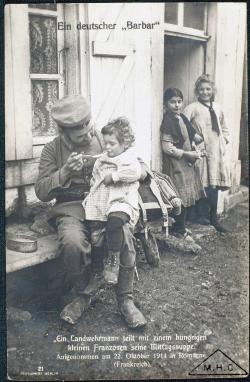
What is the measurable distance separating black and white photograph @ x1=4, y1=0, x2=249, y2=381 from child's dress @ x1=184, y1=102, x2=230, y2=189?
0.10 feet

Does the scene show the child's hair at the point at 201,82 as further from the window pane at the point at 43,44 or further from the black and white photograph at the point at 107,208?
the window pane at the point at 43,44

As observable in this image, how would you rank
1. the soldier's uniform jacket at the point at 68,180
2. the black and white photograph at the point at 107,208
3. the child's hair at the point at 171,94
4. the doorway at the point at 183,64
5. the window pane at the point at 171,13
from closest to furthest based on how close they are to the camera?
the black and white photograph at the point at 107,208 → the soldier's uniform jacket at the point at 68,180 → the window pane at the point at 171,13 → the child's hair at the point at 171,94 → the doorway at the point at 183,64

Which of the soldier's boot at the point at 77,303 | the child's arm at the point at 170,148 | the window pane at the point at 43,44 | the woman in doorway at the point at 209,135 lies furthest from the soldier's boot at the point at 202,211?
the window pane at the point at 43,44

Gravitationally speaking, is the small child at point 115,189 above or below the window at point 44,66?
below

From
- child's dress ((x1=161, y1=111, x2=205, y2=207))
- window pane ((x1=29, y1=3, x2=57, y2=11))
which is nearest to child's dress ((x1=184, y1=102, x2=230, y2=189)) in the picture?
child's dress ((x1=161, y1=111, x2=205, y2=207))

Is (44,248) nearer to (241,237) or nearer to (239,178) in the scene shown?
(241,237)

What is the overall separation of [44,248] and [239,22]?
61.9 inches

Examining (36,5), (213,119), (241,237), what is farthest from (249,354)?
(36,5)

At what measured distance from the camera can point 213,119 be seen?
8.21 feet

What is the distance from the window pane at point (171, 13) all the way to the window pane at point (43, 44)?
0.66 m

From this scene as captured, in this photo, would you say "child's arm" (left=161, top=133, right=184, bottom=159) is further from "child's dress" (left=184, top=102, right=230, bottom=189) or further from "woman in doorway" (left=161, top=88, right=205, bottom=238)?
"child's dress" (left=184, top=102, right=230, bottom=189)

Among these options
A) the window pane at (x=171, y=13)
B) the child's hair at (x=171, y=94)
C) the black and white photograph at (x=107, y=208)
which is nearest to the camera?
the black and white photograph at (x=107, y=208)

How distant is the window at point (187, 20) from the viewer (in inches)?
91.3

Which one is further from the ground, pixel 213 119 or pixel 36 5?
pixel 36 5
